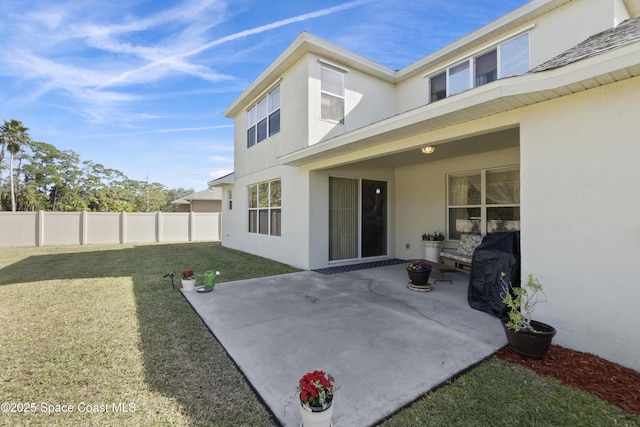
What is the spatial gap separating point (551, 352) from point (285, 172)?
7245mm

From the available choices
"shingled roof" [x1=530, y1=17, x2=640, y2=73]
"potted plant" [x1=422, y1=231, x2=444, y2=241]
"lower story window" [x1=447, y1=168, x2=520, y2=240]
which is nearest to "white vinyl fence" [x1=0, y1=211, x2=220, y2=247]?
"potted plant" [x1=422, y1=231, x2=444, y2=241]

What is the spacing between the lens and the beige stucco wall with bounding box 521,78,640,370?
2.77m

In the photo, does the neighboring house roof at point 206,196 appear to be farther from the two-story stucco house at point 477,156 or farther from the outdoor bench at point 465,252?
the outdoor bench at point 465,252

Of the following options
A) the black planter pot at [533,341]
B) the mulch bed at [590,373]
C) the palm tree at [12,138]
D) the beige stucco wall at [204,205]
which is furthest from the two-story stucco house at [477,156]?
the palm tree at [12,138]

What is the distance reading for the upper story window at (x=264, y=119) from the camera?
9.23m

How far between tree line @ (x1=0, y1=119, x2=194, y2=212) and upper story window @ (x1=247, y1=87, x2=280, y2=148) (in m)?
20.8

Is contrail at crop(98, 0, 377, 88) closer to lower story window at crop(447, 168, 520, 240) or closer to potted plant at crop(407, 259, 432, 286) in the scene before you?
lower story window at crop(447, 168, 520, 240)

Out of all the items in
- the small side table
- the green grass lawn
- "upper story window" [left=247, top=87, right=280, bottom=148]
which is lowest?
the green grass lawn

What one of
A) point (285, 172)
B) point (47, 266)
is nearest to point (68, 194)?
point (47, 266)

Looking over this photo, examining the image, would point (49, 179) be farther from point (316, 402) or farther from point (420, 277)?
point (316, 402)

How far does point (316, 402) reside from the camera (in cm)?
187

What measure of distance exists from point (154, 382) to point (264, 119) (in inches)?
350

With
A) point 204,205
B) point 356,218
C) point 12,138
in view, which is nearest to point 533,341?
point 356,218

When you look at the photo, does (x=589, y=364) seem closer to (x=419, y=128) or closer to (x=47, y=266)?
(x=419, y=128)
